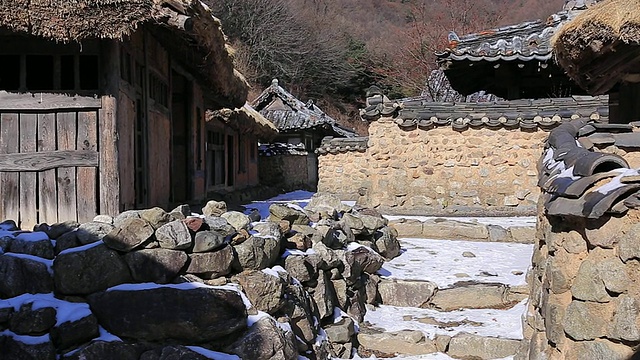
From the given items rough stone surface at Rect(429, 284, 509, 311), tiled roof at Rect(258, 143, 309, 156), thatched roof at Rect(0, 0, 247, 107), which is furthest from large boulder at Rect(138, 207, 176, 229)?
tiled roof at Rect(258, 143, 309, 156)

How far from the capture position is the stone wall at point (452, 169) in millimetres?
9914

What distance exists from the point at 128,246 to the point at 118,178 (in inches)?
30.6

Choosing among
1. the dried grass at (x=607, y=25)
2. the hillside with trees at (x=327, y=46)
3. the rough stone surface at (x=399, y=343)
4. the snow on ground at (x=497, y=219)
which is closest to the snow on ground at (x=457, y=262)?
the snow on ground at (x=497, y=219)

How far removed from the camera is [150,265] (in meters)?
3.96

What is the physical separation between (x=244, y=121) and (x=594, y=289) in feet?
35.4

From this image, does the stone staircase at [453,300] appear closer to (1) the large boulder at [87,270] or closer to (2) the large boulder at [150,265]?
(2) the large boulder at [150,265]

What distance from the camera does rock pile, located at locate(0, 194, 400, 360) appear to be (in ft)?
12.0

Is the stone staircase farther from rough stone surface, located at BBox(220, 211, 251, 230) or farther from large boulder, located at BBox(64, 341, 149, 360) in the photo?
large boulder, located at BBox(64, 341, 149, 360)

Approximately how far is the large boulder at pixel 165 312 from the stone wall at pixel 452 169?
6828 mm

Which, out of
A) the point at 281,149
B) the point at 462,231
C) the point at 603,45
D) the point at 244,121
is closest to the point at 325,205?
the point at 462,231

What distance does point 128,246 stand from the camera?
3930 millimetres

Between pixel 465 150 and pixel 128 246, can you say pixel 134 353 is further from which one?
pixel 465 150

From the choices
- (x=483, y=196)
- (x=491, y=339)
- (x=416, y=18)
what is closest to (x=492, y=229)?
(x=483, y=196)

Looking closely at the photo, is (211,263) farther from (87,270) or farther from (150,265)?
(87,270)
